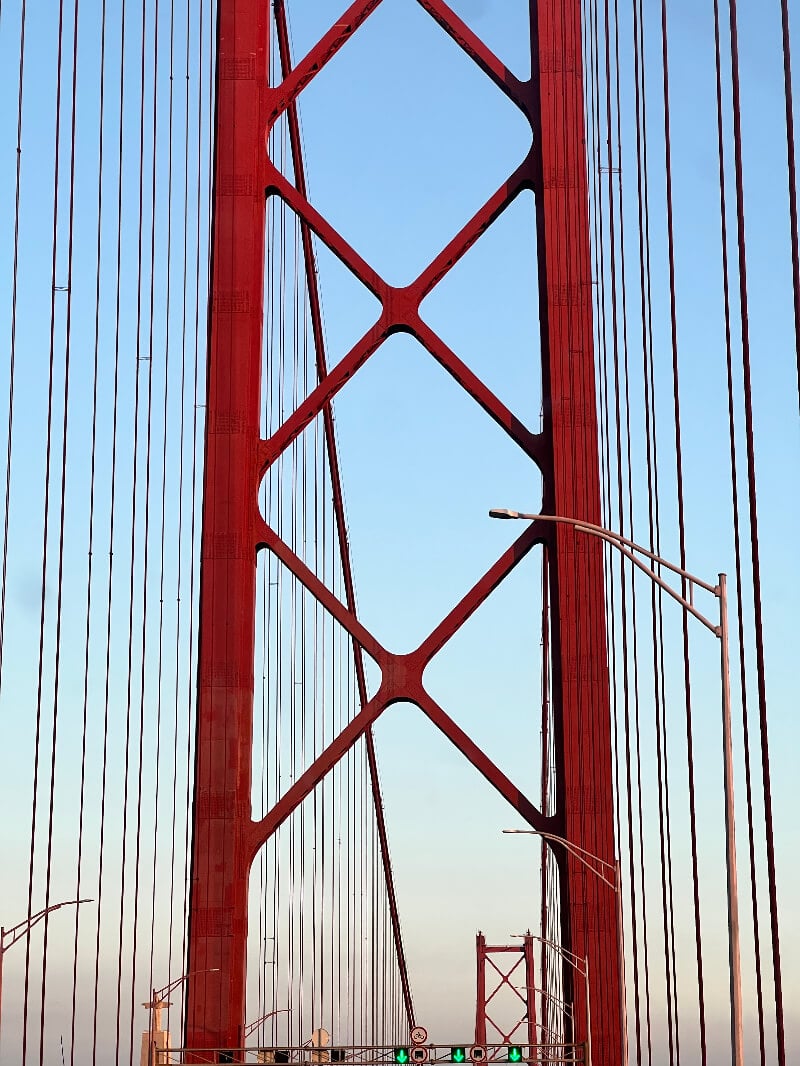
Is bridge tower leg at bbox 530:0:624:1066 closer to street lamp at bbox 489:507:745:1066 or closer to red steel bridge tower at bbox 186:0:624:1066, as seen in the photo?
red steel bridge tower at bbox 186:0:624:1066

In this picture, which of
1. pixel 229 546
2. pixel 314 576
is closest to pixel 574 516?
pixel 314 576

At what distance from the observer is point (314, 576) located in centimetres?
2345

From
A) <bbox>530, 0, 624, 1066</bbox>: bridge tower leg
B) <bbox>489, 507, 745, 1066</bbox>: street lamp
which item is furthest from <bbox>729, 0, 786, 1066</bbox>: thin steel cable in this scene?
<bbox>530, 0, 624, 1066</bbox>: bridge tower leg

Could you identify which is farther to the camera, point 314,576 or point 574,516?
point 314,576

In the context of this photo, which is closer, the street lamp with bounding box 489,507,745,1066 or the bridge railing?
the street lamp with bounding box 489,507,745,1066

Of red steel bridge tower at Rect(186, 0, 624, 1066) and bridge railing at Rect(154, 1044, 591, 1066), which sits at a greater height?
red steel bridge tower at Rect(186, 0, 624, 1066)

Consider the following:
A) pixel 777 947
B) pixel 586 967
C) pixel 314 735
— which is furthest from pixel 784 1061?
pixel 314 735

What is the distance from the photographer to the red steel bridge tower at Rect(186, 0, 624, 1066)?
861 inches

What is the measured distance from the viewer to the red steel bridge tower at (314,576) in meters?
21.9

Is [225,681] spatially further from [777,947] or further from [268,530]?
[777,947]

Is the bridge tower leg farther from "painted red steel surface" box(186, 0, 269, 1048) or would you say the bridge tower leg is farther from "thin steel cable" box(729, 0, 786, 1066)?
"thin steel cable" box(729, 0, 786, 1066)

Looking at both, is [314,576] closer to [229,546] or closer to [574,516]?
[229,546]

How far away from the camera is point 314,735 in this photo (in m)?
35.7

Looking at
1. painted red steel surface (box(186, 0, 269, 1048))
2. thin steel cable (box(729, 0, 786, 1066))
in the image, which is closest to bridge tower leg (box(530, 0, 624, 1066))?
painted red steel surface (box(186, 0, 269, 1048))
